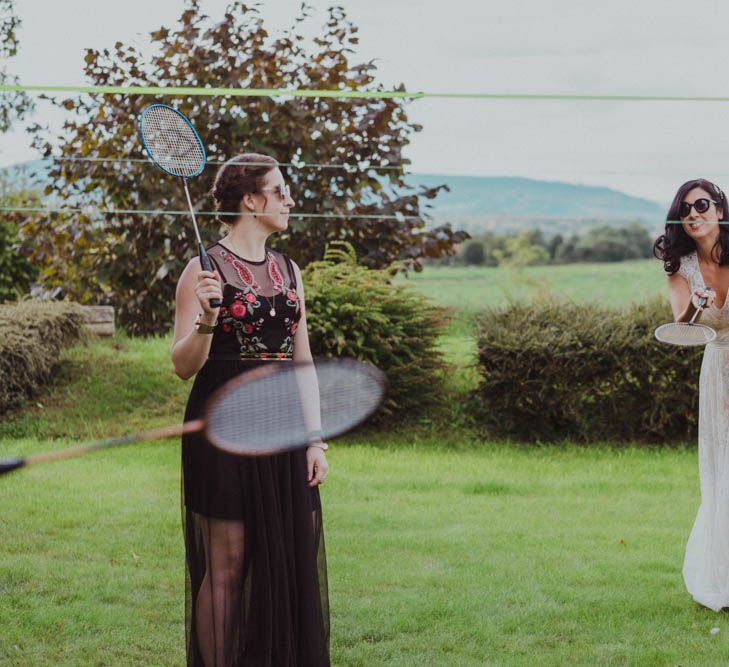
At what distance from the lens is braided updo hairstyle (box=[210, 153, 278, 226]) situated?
332cm

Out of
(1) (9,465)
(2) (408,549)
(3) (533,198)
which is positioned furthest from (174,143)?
(3) (533,198)

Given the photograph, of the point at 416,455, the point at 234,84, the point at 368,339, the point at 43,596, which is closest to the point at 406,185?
the point at 234,84

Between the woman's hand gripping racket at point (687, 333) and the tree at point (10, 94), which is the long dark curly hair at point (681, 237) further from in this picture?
the tree at point (10, 94)

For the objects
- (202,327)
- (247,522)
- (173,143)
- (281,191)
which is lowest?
(247,522)

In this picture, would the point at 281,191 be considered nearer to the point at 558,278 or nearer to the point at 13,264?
the point at 13,264

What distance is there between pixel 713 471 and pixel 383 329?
13.5ft

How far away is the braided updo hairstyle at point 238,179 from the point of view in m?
3.32

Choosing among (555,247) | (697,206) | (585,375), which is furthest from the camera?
(555,247)

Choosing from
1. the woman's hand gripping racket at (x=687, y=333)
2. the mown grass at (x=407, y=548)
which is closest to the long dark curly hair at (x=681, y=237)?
the woman's hand gripping racket at (x=687, y=333)

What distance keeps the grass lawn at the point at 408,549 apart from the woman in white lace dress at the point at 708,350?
0.59 feet

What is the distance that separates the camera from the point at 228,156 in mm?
10359

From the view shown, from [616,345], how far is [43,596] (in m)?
4.98

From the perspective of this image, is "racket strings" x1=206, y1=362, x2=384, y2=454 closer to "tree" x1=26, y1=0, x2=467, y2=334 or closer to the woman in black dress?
the woman in black dress

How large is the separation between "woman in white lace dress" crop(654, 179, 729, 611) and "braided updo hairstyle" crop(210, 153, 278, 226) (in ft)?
6.01
